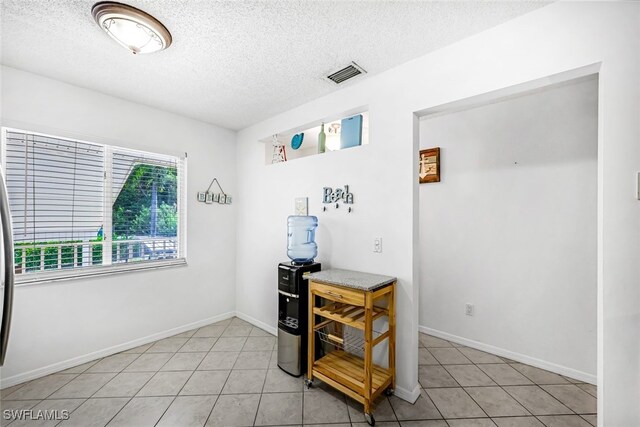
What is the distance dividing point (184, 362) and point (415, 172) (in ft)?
8.71

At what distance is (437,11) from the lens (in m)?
1.52

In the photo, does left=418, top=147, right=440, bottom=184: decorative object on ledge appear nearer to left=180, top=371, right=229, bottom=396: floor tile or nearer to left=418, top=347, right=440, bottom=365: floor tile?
left=418, top=347, right=440, bottom=365: floor tile

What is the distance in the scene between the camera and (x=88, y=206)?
2492 mm

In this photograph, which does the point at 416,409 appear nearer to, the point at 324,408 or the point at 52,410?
the point at 324,408

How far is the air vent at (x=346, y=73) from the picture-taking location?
2.07 metres

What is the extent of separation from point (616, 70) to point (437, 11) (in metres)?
0.94

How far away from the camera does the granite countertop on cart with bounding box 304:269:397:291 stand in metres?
1.80

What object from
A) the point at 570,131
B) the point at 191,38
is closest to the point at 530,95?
the point at 570,131

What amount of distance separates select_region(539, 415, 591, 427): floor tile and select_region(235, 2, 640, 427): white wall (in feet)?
1.79

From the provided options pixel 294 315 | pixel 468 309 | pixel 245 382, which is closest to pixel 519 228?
pixel 468 309

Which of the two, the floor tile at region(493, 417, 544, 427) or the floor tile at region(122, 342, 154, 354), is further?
the floor tile at region(122, 342, 154, 354)

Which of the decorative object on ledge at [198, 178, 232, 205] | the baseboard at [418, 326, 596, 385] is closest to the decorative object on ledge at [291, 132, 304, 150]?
the decorative object on ledge at [198, 178, 232, 205]

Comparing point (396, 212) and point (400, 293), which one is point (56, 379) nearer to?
point (400, 293)

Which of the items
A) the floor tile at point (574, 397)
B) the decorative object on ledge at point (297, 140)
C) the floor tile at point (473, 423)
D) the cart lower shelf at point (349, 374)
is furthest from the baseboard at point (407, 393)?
the decorative object on ledge at point (297, 140)
